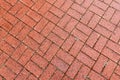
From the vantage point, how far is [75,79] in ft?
10.2

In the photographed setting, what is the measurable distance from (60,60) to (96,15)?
1028mm

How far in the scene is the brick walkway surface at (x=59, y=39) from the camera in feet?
10.4

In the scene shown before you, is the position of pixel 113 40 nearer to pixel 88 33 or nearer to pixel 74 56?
pixel 88 33

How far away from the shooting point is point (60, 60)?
324 centimetres

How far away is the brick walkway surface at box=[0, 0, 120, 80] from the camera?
3162 millimetres

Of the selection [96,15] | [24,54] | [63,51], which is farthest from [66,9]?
[24,54]

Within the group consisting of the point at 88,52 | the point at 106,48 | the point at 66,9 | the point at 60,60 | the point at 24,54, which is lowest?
the point at 24,54

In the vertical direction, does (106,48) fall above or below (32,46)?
above

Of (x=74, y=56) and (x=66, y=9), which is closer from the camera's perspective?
(x=74, y=56)

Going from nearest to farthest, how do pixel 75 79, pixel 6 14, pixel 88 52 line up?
1. pixel 75 79
2. pixel 88 52
3. pixel 6 14

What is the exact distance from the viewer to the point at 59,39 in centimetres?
341

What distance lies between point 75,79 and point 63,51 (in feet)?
1.55

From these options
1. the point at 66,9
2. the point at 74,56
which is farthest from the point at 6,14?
the point at 74,56

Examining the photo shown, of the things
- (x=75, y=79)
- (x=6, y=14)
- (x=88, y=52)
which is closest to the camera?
(x=75, y=79)
